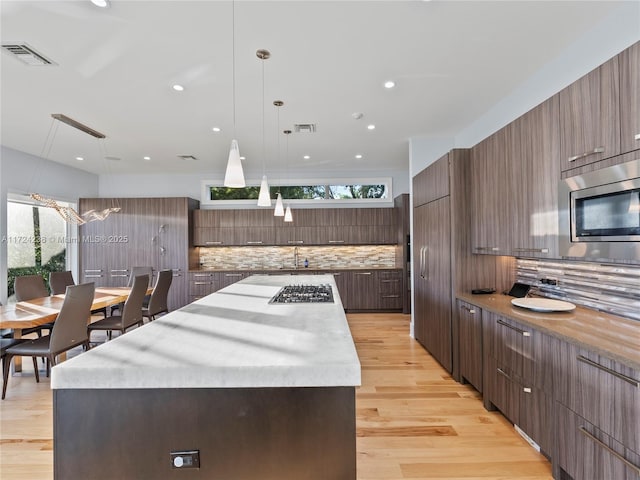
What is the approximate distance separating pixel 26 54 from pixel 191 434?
3201 mm

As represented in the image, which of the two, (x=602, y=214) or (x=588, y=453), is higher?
(x=602, y=214)

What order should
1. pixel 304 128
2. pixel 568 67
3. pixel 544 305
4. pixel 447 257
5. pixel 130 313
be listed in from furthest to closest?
pixel 304 128 < pixel 130 313 < pixel 447 257 < pixel 568 67 < pixel 544 305

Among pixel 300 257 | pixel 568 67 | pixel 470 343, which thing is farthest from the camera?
pixel 300 257

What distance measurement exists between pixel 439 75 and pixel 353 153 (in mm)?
2604

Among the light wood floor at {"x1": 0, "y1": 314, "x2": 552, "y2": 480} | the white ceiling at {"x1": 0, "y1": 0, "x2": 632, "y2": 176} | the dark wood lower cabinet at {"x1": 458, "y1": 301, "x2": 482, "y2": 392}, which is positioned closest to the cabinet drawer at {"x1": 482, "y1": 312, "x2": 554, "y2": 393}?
the dark wood lower cabinet at {"x1": 458, "y1": 301, "x2": 482, "y2": 392}

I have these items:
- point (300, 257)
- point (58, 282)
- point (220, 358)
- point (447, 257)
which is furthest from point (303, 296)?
point (300, 257)

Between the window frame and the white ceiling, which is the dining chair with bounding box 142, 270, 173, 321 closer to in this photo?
the white ceiling

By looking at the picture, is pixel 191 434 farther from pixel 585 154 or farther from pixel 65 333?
pixel 65 333

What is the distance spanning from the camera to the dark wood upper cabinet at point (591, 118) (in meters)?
1.71

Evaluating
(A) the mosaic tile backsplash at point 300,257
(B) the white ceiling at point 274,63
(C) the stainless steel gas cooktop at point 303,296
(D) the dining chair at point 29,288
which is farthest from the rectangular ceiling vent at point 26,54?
(A) the mosaic tile backsplash at point 300,257

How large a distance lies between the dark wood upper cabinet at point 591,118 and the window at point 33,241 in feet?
22.7

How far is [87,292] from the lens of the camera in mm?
3111

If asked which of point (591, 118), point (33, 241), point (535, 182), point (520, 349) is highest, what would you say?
point (591, 118)

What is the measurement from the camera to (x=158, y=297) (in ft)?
14.5
